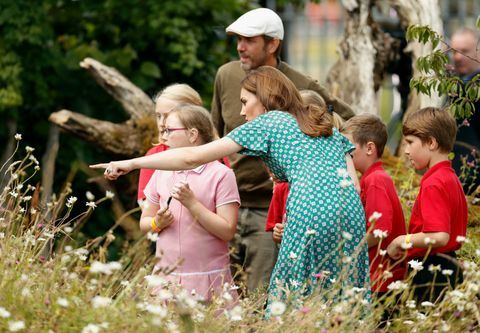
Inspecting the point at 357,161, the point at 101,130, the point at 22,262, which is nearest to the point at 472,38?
the point at 101,130

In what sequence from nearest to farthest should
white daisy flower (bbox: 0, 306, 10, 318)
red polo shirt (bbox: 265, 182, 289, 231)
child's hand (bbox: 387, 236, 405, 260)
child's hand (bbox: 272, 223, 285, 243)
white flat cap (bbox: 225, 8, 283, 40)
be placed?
white daisy flower (bbox: 0, 306, 10, 318)
child's hand (bbox: 387, 236, 405, 260)
child's hand (bbox: 272, 223, 285, 243)
red polo shirt (bbox: 265, 182, 289, 231)
white flat cap (bbox: 225, 8, 283, 40)

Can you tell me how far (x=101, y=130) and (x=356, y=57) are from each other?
2.23 meters

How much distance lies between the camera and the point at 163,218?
19.0 ft

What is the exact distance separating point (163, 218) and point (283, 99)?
0.88m

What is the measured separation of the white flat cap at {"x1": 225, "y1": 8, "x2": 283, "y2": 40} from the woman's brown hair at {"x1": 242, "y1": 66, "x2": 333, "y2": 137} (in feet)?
4.54

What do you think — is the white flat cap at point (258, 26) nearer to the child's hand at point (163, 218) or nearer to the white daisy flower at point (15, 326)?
the child's hand at point (163, 218)

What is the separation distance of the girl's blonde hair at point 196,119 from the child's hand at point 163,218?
20.3 inches

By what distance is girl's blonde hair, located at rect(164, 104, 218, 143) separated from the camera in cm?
606

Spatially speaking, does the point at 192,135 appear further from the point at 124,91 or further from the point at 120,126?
the point at 124,91

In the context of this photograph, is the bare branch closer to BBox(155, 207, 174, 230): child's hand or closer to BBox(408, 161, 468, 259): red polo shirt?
BBox(155, 207, 174, 230): child's hand

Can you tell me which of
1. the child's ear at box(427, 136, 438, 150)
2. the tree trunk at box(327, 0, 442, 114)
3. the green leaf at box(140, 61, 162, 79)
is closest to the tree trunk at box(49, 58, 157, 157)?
the tree trunk at box(327, 0, 442, 114)

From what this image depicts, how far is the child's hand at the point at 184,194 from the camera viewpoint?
5.60 meters

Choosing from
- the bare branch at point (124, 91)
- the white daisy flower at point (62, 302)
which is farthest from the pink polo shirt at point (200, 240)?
the bare branch at point (124, 91)

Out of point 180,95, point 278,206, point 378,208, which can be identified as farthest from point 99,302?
point 180,95
